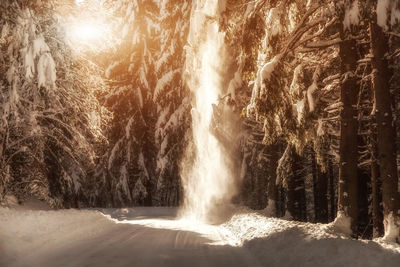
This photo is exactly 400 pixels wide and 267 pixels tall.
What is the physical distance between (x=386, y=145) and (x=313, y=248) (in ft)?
8.89

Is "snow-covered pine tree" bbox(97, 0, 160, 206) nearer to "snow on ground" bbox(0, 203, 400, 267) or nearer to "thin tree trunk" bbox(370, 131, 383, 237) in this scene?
"snow on ground" bbox(0, 203, 400, 267)

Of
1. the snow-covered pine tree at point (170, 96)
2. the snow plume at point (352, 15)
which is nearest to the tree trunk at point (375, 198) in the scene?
the snow plume at point (352, 15)

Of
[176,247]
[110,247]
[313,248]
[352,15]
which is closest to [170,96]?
[176,247]

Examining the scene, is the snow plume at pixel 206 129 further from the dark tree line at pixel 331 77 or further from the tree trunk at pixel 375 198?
the tree trunk at pixel 375 198

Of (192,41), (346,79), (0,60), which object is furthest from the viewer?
(192,41)

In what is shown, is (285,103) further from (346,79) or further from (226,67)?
(226,67)

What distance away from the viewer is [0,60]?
11578 millimetres

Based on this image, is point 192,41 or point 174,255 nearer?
point 174,255

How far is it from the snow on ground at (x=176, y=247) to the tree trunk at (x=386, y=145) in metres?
0.90

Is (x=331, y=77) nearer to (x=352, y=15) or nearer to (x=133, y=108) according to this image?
(x=352, y=15)

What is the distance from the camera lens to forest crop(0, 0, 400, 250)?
941cm

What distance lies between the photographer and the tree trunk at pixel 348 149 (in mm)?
9461

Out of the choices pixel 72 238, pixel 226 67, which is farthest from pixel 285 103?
pixel 226 67

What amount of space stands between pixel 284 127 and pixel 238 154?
9813mm
